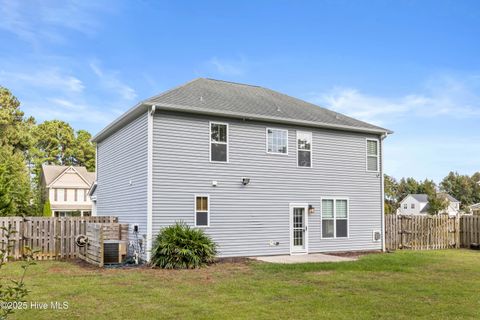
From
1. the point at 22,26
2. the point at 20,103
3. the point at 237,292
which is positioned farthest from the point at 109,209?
the point at 20,103

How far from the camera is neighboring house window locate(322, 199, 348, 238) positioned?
55.6 feet

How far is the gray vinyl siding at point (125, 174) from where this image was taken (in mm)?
14219

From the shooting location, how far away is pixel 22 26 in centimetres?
1711

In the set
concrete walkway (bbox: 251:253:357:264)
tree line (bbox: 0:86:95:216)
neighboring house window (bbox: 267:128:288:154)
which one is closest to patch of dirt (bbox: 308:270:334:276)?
concrete walkway (bbox: 251:253:357:264)

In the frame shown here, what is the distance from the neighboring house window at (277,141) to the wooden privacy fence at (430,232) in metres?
6.06

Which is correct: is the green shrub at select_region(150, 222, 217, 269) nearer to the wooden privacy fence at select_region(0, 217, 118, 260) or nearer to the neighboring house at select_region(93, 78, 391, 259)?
the neighboring house at select_region(93, 78, 391, 259)

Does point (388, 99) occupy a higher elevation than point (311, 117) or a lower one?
higher

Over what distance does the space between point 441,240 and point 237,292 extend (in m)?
14.5

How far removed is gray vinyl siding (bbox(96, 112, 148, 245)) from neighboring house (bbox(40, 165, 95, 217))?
24.1 m

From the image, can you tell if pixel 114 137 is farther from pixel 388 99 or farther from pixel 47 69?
pixel 388 99

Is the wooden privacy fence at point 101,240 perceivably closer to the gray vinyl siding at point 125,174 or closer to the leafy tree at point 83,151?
the gray vinyl siding at point 125,174

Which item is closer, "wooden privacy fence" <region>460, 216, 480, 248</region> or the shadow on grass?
the shadow on grass

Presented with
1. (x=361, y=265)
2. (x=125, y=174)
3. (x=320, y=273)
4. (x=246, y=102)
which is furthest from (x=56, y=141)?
(x=320, y=273)

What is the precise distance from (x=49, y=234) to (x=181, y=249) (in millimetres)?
5134
